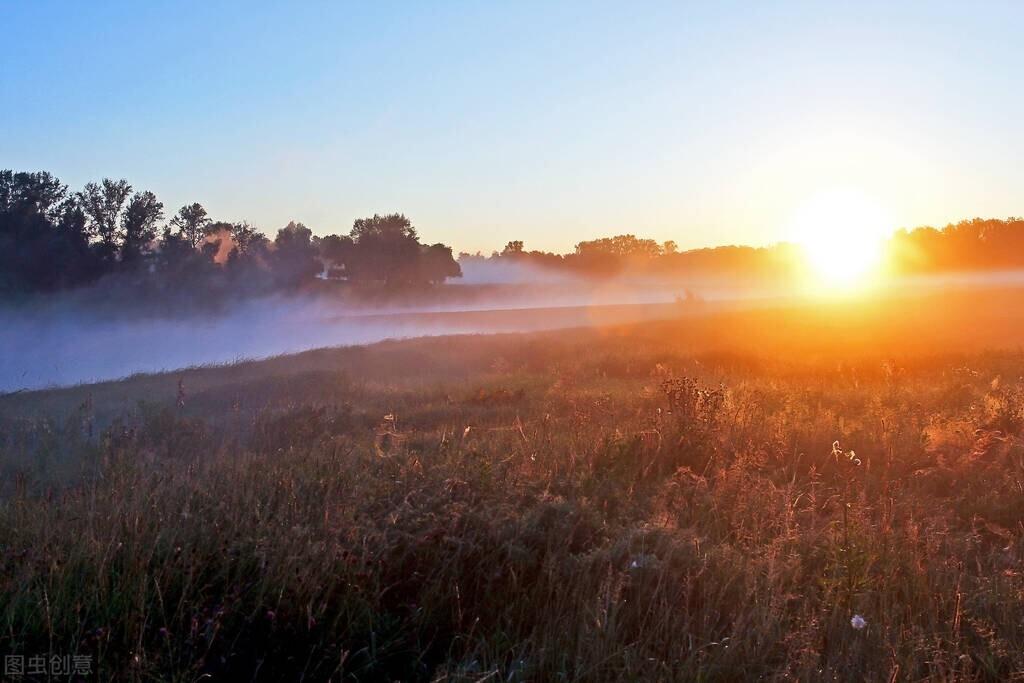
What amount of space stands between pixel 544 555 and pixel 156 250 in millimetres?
57001

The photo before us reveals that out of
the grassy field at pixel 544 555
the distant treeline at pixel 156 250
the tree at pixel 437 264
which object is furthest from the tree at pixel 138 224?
the grassy field at pixel 544 555

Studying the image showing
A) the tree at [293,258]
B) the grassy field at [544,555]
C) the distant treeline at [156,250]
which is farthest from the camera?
the tree at [293,258]

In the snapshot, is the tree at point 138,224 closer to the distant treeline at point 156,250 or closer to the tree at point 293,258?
the distant treeline at point 156,250

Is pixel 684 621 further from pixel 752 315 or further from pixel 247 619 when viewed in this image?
pixel 752 315

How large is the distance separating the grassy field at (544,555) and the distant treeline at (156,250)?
45969 millimetres

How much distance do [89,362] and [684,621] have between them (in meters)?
48.4

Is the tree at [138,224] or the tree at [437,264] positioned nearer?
the tree at [138,224]

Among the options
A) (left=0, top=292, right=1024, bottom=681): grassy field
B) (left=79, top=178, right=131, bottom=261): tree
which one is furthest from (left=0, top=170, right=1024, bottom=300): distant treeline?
A: (left=0, top=292, right=1024, bottom=681): grassy field

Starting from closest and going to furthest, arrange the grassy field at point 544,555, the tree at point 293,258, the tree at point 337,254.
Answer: the grassy field at point 544,555 → the tree at point 293,258 → the tree at point 337,254

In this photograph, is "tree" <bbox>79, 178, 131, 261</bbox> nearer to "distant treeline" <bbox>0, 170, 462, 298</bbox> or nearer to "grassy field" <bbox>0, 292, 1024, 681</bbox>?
"distant treeline" <bbox>0, 170, 462, 298</bbox>

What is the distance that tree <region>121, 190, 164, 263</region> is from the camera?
53.8 meters

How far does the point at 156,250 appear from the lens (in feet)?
183

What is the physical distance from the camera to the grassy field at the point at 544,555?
3.84 meters

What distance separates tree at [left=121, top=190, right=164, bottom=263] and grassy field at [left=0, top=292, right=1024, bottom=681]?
49.4 metres
